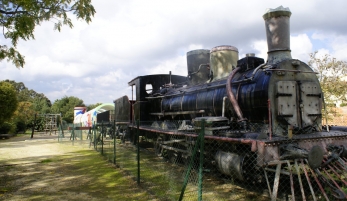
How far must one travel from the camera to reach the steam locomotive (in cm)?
459

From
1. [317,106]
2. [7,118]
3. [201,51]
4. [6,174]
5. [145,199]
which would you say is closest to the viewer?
[145,199]

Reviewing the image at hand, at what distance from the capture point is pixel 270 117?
205 inches

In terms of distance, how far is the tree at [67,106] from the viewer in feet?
174

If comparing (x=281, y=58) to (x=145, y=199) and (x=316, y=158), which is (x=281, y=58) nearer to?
(x=316, y=158)

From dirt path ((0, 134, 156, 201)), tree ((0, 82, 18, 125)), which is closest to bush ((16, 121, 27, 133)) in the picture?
tree ((0, 82, 18, 125))

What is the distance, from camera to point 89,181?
699cm

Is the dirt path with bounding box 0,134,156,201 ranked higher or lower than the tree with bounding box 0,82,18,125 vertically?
lower

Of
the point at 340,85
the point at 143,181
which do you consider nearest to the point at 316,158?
the point at 143,181

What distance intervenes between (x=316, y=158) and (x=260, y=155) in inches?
33.5

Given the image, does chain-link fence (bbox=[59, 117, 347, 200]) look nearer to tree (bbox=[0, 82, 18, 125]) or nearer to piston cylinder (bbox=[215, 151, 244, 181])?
piston cylinder (bbox=[215, 151, 244, 181])

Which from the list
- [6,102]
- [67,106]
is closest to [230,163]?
[6,102]

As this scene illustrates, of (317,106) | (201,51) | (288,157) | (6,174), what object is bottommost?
(6,174)

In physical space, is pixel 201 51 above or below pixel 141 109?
above

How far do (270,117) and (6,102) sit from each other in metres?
23.9
